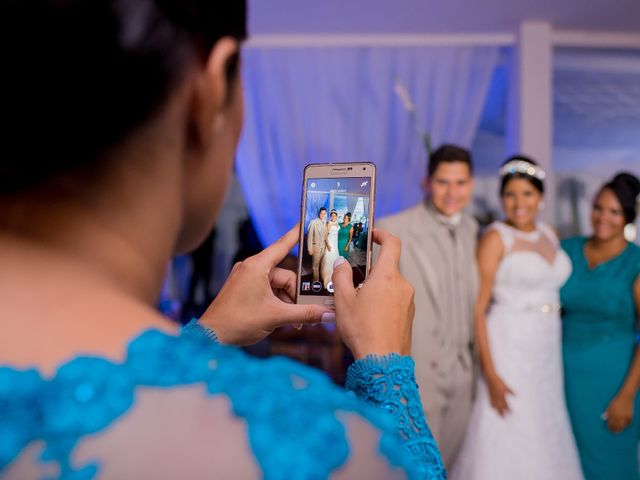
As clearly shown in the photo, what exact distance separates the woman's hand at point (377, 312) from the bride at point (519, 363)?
173 cm

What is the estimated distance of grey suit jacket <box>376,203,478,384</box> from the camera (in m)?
2.15

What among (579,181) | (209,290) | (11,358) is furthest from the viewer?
(579,181)

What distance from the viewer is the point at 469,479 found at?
2234mm

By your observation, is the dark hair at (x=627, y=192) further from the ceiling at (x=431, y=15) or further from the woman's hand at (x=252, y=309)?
the woman's hand at (x=252, y=309)

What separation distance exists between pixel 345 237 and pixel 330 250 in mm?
27

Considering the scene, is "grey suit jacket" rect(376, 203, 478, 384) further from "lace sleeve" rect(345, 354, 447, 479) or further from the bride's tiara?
"lace sleeve" rect(345, 354, 447, 479)

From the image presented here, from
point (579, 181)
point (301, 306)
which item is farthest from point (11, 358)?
point (579, 181)

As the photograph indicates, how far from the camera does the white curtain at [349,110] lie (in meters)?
3.97


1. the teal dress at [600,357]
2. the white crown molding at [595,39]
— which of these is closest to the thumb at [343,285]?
the teal dress at [600,357]

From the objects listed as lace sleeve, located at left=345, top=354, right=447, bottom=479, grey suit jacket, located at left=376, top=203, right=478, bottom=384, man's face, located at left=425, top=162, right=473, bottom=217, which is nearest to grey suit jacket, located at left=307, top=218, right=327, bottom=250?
lace sleeve, located at left=345, top=354, right=447, bottom=479

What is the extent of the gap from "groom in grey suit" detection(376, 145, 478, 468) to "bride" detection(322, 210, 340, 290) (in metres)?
1.36

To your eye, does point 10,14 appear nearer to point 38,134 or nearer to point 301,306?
point 38,134

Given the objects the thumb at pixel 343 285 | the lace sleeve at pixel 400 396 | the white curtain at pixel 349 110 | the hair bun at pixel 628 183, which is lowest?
the lace sleeve at pixel 400 396

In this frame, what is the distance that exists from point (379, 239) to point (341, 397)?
40 cm
